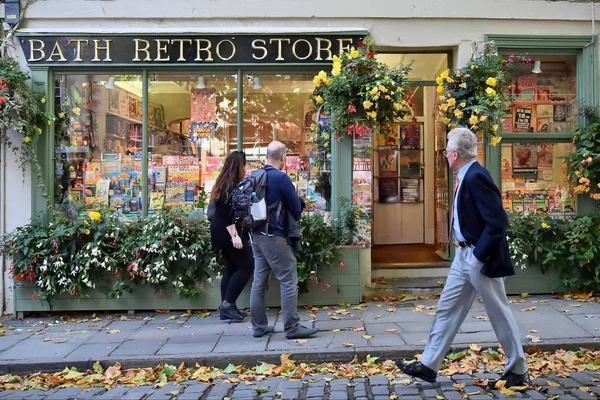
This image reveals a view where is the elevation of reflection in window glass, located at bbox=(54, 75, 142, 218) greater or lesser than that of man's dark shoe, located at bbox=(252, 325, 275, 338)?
greater

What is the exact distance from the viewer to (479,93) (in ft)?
23.6

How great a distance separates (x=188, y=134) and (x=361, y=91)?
8.18 feet

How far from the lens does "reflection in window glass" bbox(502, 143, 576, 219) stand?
7797 millimetres

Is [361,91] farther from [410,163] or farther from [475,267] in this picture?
[475,267]

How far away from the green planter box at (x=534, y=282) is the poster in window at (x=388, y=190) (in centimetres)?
290

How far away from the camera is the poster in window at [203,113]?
7871mm

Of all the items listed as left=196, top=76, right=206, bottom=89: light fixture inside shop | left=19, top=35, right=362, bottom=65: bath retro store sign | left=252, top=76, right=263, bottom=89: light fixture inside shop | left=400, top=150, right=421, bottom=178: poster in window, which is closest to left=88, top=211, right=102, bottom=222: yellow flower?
left=19, top=35, right=362, bottom=65: bath retro store sign

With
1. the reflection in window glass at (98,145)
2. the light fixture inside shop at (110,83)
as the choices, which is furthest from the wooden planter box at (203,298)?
the light fixture inside shop at (110,83)

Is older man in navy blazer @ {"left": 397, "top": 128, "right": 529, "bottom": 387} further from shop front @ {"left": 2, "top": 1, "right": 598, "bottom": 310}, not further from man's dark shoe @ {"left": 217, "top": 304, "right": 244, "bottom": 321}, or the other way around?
shop front @ {"left": 2, "top": 1, "right": 598, "bottom": 310}

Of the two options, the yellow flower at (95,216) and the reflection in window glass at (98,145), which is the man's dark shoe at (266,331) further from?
the reflection in window glass at (98,145)

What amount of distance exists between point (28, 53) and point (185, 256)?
11.0 ft

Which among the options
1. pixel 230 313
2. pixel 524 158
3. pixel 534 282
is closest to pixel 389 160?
pixel 524 158

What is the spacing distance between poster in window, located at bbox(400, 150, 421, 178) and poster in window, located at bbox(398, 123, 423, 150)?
0.09 metres

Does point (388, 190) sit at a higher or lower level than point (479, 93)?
lower
